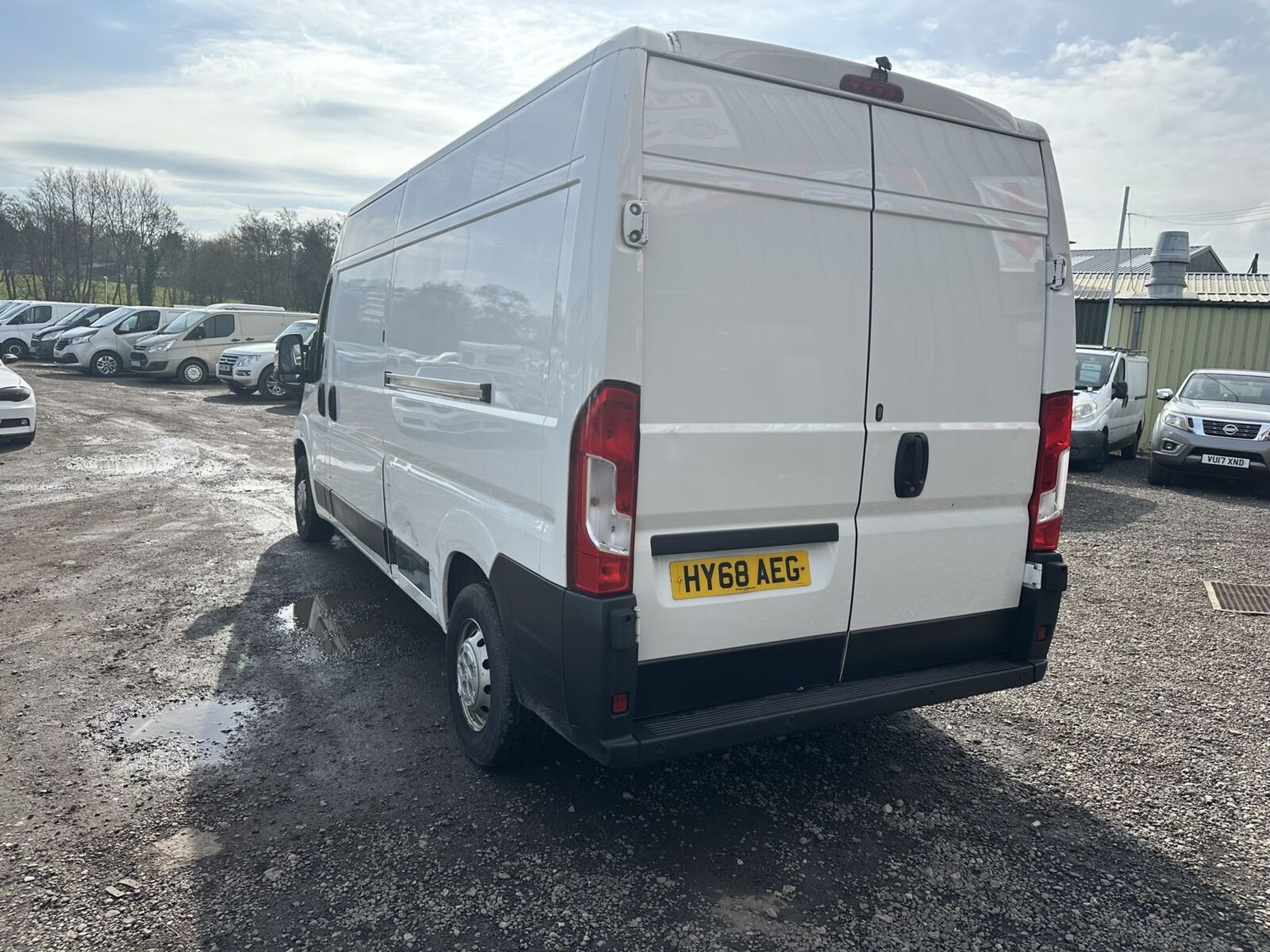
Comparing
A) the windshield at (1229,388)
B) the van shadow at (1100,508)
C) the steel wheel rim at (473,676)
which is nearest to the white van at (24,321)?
the van shadow at (1100,508)

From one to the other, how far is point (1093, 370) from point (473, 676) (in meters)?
12.6

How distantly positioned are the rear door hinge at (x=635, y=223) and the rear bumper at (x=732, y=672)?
1111 mm

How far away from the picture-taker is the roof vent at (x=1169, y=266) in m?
18.8

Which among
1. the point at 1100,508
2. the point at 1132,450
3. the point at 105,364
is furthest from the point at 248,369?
the point at 1132,450

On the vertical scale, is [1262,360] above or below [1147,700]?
above

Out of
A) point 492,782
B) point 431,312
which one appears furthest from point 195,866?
point 431,312

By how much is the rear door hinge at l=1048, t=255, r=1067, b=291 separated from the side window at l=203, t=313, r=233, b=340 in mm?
22308

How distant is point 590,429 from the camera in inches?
107

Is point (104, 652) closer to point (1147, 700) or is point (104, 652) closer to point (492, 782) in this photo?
point (492, 782)

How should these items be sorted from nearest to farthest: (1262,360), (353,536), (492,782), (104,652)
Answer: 1. (492,782)
2. (104,652)
3. (353,536)
4. (1262,360)

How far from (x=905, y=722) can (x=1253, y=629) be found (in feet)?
10.6

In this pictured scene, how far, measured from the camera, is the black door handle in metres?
3.28

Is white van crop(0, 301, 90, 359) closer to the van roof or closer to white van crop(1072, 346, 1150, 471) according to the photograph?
white van crop(1072, 346, 1150, 471)

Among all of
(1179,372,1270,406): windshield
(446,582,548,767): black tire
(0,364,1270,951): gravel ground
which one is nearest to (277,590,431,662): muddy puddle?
(0,364,1270,951): gravel ground
